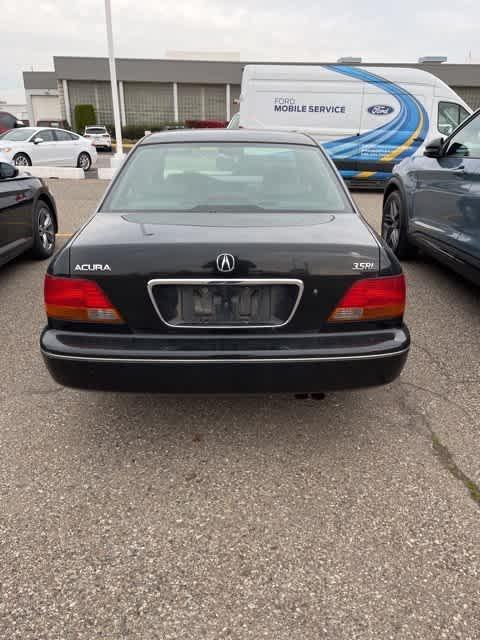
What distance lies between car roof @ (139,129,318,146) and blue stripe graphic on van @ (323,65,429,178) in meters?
9.95

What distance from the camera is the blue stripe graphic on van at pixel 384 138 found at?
1298 centimetres

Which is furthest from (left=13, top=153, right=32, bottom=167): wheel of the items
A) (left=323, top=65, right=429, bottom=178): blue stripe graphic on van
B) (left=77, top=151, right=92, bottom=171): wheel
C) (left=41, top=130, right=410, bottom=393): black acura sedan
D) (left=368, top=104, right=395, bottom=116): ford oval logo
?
(left=41, top=130, right=410, bottom=393): black acura sedan

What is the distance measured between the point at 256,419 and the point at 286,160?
161 centimetres

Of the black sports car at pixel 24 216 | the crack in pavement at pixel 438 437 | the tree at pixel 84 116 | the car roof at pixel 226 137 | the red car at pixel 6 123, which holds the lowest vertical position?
the tree at pixel 84 116

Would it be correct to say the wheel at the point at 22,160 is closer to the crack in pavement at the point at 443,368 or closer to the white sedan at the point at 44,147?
the white sedan at the point at 44,147

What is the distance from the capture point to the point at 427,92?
13164mm

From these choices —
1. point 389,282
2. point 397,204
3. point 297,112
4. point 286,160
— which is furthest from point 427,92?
point 389,282

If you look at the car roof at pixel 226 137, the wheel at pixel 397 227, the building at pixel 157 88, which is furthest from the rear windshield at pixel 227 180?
the building at pixel 157 88

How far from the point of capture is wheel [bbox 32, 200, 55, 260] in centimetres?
604

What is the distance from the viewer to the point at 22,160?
54.5 feet

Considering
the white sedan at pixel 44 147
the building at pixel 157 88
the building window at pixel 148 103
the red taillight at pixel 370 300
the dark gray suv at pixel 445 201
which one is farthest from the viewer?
the building window at pixel 148 103

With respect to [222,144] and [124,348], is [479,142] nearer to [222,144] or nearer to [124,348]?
[222,144]

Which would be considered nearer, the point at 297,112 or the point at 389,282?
the point at 389,282

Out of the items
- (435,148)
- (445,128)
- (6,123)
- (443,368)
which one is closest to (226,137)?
(443,368)
